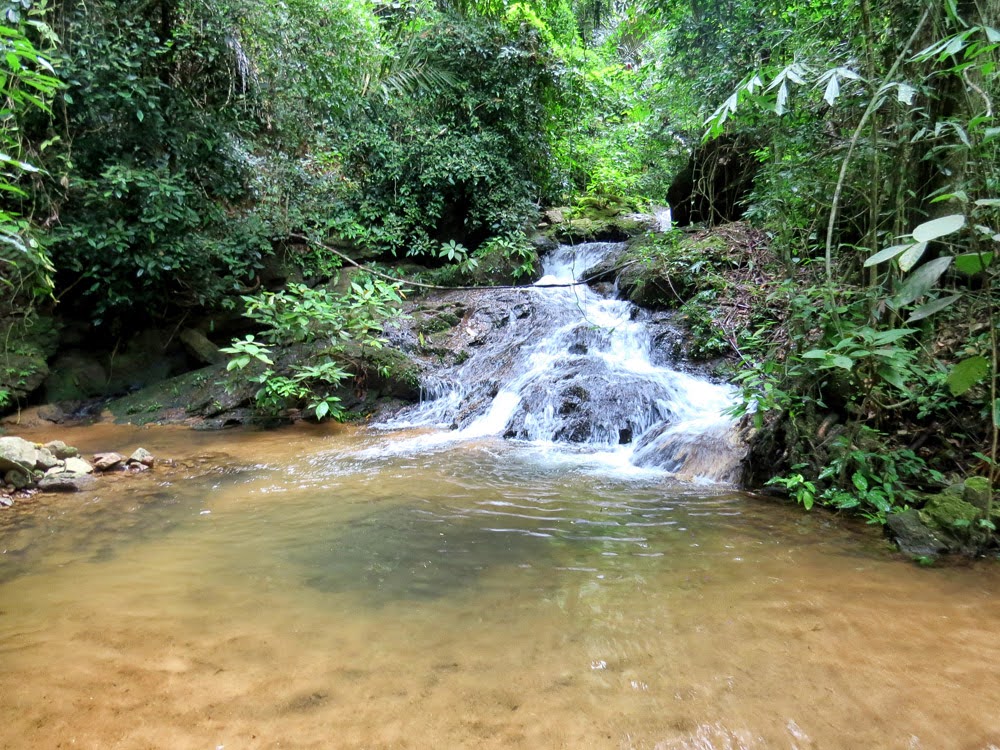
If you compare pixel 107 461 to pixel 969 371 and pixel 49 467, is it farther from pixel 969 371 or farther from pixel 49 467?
pixel 969 371

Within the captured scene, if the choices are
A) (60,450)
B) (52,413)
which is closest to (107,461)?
(60,450)

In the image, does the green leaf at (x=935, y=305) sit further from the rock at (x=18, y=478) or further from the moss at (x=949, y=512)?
the rock at (x=18, y=478)

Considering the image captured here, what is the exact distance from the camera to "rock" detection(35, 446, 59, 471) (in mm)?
4469

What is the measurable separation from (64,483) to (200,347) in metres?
4.98

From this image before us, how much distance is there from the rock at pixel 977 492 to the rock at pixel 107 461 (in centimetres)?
612

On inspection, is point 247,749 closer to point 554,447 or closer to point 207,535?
point 207,535

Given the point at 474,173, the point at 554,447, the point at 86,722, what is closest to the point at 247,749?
the point at 86,722

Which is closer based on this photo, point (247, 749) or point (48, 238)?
point (247, 749)

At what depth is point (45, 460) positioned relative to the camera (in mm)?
4516

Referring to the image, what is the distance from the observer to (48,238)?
6.48 metres

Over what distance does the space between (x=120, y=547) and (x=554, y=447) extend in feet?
12.3

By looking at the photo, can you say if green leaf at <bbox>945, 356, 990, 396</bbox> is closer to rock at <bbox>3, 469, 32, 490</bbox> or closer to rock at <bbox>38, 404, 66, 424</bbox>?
rock at <bbox>3, 469, 32, 490</bbox>

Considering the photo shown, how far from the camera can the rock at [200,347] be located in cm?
877

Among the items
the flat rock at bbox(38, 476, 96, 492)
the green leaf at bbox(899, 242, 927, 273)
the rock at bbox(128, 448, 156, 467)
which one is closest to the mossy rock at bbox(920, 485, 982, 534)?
the green leaf at bbox(899, 242, 927, 273)
